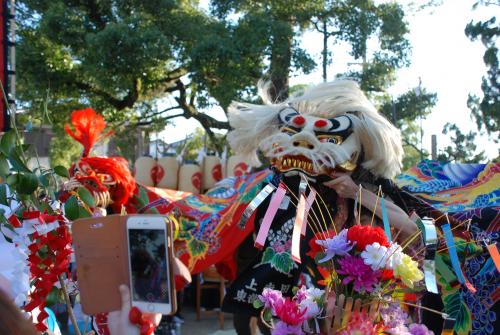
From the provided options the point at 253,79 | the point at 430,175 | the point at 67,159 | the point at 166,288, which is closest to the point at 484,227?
the point at 430,175

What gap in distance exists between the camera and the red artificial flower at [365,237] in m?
1.43

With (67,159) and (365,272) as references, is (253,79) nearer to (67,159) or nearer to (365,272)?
(365,272)

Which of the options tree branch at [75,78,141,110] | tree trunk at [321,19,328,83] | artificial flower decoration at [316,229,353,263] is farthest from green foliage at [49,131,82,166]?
artificial flower decoration at [316,229,353,263]

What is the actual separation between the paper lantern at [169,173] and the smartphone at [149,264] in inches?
220

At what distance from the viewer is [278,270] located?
8.30 ft

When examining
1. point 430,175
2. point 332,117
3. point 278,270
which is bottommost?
point 278,270

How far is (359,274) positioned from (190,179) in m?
5.42

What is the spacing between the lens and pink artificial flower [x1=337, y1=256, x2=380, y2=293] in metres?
1.40

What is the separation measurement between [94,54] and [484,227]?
599cm

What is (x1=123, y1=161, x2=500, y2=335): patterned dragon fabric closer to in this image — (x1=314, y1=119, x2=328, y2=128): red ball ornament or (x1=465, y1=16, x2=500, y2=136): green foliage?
(x1=314, y1=119, x2=328, y2=128): red ball ornament

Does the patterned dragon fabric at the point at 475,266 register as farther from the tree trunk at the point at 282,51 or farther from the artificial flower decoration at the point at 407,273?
the tree trunk at the point at 282,51

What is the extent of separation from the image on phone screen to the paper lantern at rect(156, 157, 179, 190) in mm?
5590

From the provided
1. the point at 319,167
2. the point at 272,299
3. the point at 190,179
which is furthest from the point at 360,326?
the point at 190,179

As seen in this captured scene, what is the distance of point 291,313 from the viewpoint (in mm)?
1397
